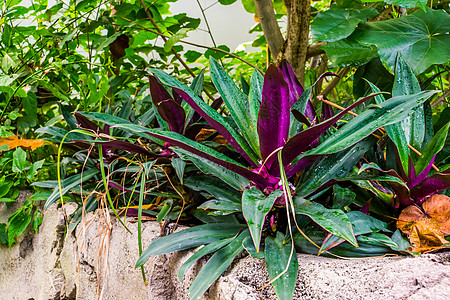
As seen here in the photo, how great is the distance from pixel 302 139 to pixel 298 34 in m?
0.61

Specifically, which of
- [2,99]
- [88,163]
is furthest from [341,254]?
[2,99]

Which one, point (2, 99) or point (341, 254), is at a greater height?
point (2, 99)

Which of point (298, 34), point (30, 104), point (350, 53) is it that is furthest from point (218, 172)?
point (30, 104)

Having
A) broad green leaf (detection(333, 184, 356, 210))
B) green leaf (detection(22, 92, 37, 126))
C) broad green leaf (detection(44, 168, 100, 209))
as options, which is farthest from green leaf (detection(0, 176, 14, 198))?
broad green leaf (detection(333, 184, 356, 210))

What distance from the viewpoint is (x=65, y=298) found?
1174 mm

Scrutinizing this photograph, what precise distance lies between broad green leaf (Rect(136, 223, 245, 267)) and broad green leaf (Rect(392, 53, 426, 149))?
37 centimetres

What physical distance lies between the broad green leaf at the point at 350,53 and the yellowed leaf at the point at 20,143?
1001 millimetres

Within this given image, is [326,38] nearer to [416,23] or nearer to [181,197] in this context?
[416,23]

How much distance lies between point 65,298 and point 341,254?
3.26 ft

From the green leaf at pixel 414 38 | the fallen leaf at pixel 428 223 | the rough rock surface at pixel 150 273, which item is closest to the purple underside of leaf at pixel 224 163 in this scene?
the rough rock surface at pixel 150 273

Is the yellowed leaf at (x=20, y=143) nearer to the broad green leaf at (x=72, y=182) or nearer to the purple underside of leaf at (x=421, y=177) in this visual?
the broad green leaf at (x=72, y=182)

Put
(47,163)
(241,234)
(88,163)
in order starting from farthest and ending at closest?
(47,163) < (88,163) < (241,234)

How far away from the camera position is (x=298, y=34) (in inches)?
43.0

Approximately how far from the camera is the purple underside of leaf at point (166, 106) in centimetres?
85
